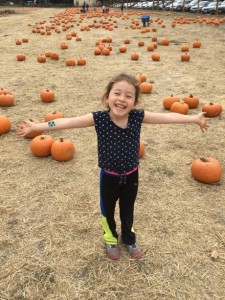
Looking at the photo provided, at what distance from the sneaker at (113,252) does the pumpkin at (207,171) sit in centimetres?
208

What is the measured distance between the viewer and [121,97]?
298cm

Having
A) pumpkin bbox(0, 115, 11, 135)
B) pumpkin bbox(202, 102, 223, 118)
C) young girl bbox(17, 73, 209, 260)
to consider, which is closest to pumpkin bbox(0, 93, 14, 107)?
pumpkin bbox(0, 115, 11, 135)

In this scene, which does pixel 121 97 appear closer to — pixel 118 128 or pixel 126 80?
pixel 126 80

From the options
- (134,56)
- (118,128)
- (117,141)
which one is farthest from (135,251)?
(134,56)

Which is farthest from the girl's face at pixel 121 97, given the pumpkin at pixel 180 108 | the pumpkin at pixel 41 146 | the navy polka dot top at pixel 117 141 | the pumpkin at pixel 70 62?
the pumpkin at pixel 70 62

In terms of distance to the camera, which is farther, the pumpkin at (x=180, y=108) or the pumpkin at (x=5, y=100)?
the pumpkin at (x=5, y=100)

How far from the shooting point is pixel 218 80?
34.6 ft

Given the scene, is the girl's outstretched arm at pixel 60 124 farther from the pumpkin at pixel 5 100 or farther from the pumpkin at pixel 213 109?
the pumpkin at pixel 5 100

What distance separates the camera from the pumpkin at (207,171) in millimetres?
4977

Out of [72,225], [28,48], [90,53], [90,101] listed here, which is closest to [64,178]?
[72,225]

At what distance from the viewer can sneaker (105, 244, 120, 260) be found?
3664mm

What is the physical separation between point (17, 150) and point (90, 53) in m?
10.6

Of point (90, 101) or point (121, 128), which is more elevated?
point (121, 128)

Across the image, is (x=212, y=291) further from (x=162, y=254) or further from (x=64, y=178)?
(x=64, y=178)
